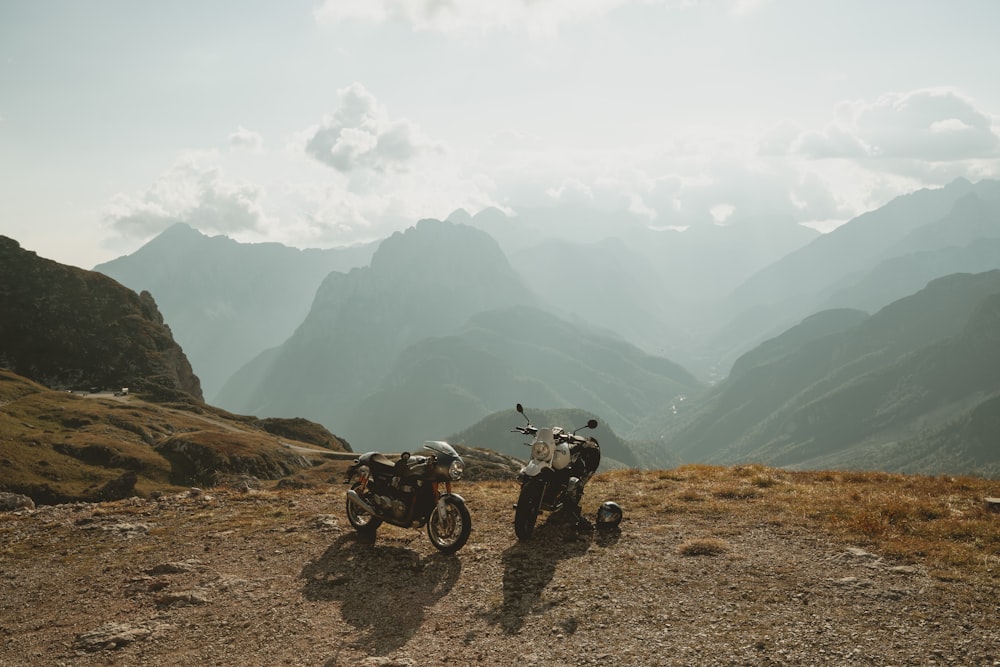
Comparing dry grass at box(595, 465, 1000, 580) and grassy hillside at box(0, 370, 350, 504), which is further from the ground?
dry grass at box(595, 465, 1000, 580)

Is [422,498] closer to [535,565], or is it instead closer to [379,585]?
[379,585]

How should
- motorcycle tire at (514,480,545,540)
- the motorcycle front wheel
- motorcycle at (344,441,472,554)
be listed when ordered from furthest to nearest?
motorcycle tire at (514,480,545,540), motorcycle at (344,441,472,554), the motorcycle front wheel

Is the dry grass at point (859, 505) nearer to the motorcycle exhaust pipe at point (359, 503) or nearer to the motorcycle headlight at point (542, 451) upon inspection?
the motorcycle headlight at point (542, 451)

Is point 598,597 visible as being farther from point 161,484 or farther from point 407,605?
point 161,484

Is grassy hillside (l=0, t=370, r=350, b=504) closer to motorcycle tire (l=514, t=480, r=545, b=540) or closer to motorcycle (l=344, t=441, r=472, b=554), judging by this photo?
motorcycle (l=344, t=441, r=472, b=554)

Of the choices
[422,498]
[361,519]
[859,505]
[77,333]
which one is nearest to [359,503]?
[361,519]

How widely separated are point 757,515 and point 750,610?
558 cm

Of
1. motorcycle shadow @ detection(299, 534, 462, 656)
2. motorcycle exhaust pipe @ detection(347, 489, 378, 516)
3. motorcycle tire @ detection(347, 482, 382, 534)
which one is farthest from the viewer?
motorcycle tire @ detection(347, 482, 382, 534)

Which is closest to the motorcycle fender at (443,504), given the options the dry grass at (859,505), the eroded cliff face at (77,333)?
the dry grass at (859,505)

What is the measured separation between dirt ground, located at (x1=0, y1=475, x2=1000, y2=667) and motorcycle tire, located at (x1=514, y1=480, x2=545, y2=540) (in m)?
0.38

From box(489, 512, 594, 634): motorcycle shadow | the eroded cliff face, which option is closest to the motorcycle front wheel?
box(489, 512, 594, 634): motorcycle shadow

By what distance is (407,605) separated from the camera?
10.2 meters

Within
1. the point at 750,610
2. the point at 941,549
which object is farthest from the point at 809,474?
the point at 750,610

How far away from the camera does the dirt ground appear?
8305 mm
